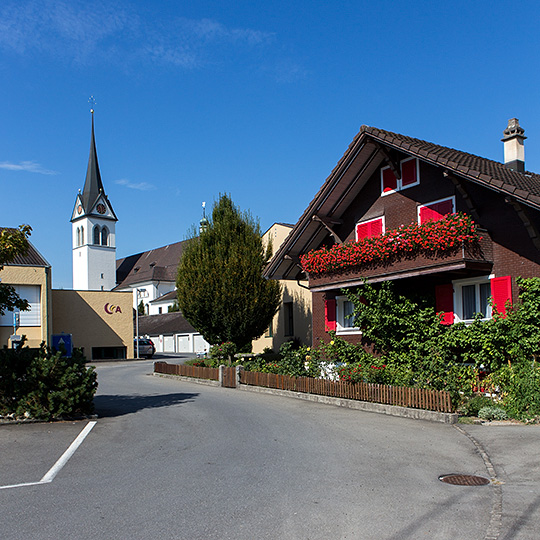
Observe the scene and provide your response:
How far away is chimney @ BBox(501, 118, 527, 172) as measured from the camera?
21.7 metres

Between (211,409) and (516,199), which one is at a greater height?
(516,199)

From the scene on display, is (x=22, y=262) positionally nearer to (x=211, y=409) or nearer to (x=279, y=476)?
(x=211, y=409)

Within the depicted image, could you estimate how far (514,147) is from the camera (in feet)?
71.3

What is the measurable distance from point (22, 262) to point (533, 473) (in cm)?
3905

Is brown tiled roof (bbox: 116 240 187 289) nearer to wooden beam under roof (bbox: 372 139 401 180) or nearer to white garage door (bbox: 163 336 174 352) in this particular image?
white garage door (bbox: 163 336 174 352)

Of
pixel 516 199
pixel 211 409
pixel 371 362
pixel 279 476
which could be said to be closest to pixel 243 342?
pixel 371 362

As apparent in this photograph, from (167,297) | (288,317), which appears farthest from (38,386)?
(167,297)

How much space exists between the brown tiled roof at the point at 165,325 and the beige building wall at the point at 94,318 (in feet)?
38.6

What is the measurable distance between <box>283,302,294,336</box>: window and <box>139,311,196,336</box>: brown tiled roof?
1187 inches

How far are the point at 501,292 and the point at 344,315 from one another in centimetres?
719

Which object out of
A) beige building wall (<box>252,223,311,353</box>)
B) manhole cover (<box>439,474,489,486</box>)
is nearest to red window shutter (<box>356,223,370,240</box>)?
beige building wall (<box>252,223,311,353</box>)

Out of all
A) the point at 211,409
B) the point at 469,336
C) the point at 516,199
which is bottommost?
the point at 211,409

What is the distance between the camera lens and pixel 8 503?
684cm

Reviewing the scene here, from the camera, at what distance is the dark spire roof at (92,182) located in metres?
98.2
